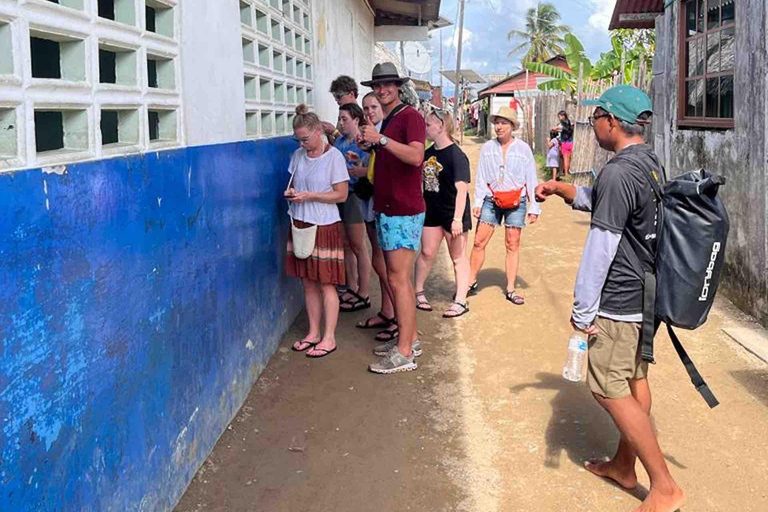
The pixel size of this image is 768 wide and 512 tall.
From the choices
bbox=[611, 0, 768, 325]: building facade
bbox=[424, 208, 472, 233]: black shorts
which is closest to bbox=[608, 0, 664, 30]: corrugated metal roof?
bbox=[611, 0, 768, 325]: building facade

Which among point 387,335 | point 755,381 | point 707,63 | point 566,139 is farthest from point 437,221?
point 566,139

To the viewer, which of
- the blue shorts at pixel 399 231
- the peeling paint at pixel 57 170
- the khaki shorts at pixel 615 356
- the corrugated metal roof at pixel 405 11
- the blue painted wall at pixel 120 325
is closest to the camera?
the blue painted wall at pixel 120 325

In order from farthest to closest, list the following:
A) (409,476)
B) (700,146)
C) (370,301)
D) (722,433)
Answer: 1. (700,146)
2. (370,301)
3. (722,433)
4. (409,476)

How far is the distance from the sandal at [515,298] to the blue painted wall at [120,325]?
3020 mm

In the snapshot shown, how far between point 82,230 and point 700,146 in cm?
655

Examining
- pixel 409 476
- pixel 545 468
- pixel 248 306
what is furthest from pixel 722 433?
pixel 248 306

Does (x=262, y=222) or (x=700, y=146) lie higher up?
(x=700, y=146)

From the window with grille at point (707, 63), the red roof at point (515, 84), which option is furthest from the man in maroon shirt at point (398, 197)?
the red roof at point (515, 84)

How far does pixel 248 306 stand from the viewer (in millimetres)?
4625

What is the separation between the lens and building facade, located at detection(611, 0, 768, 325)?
594cm

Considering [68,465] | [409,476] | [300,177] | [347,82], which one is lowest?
[409,476]

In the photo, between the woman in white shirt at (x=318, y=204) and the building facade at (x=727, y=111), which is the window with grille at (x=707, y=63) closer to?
the building facade at (x=727, y=111)

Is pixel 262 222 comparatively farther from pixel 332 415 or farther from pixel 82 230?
pixel 82 230

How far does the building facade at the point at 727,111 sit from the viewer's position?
234 inches
